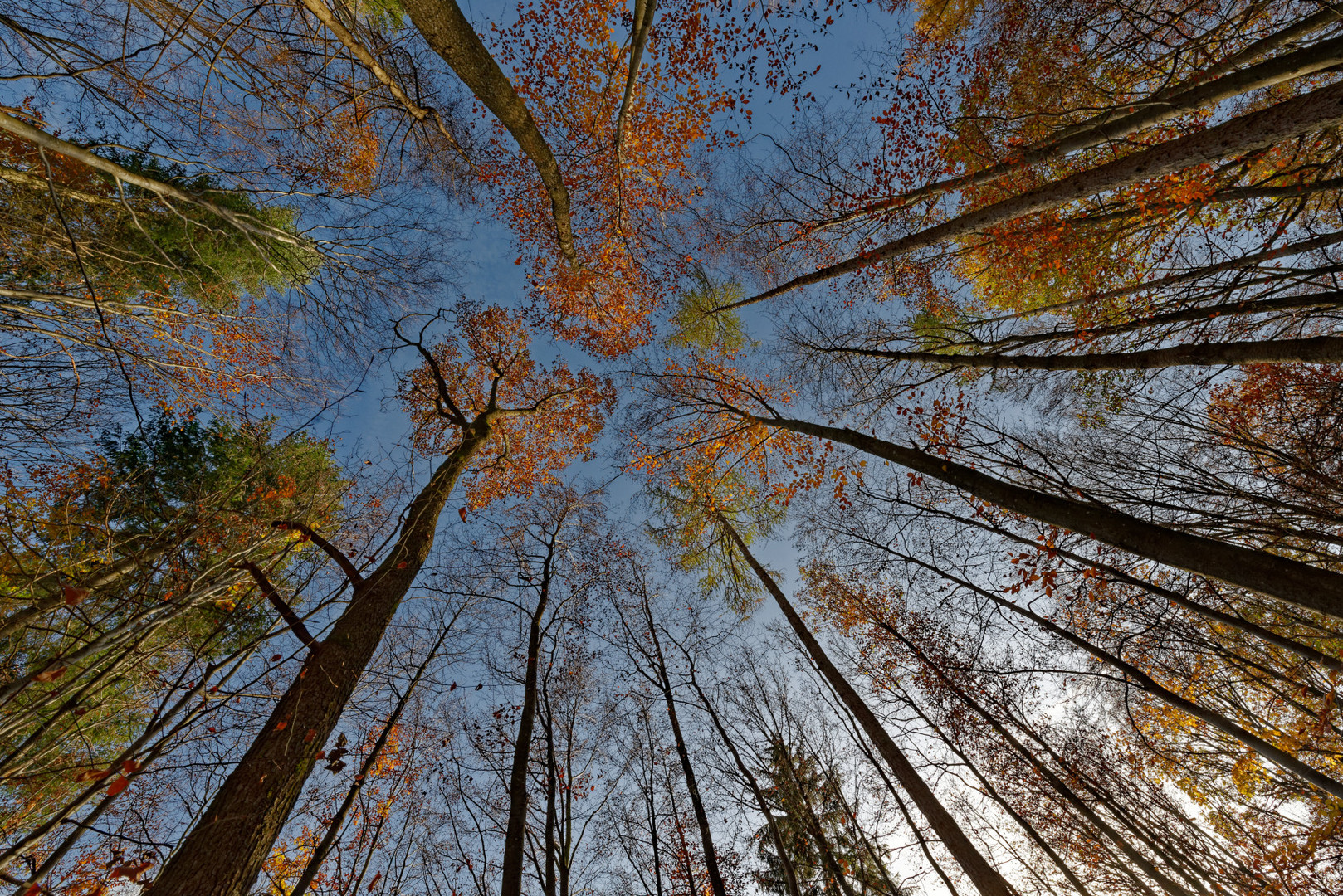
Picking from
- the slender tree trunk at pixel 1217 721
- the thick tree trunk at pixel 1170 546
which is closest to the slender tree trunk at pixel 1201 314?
the thick tree trunk at pixel 1170 546

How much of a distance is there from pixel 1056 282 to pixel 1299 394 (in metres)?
3.95

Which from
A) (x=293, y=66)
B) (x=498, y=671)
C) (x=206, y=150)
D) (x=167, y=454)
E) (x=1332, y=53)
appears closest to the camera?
(x=1332, y=53)

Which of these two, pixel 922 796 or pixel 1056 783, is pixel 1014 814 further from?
pixel 922 796

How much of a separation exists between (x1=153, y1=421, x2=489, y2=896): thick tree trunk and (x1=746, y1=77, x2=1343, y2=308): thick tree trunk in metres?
6.96

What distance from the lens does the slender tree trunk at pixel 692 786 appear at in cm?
643

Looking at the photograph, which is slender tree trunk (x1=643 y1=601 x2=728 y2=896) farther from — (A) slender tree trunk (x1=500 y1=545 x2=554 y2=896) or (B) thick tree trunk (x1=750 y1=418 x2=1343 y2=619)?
(B) thick tree trunk (x1=750 y1=418 x2=1343 y2=619)

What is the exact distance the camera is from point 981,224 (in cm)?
511

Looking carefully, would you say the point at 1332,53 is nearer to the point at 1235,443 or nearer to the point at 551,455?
the point at 1235,443

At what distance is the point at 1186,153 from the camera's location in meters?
3.59

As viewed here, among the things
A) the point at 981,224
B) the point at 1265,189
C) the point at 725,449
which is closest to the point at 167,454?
the point at 725,449

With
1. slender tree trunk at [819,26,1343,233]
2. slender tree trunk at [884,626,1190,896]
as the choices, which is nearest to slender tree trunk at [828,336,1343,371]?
slender tree trunk at [819,26,1343,233]

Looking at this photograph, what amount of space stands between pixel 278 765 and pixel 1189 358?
968 centimetres

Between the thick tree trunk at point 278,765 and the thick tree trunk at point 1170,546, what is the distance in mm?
5695

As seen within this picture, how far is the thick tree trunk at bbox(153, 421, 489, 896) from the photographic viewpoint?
2553 mm
